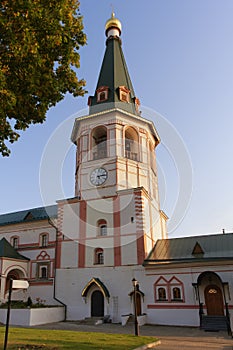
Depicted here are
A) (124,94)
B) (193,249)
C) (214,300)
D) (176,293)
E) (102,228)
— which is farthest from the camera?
(124,94)

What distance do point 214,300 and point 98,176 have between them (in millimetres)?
13311

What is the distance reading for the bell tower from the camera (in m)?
24.0

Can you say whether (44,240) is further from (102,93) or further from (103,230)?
(102,93)

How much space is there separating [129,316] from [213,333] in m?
5.92

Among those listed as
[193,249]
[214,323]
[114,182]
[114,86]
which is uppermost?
[114,86]

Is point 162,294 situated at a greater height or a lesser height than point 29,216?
lesser

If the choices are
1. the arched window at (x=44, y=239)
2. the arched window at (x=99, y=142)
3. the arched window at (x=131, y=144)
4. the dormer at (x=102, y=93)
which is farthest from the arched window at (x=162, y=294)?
the dormer at (x=102, y=93)

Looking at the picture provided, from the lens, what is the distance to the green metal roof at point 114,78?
29.3 metres

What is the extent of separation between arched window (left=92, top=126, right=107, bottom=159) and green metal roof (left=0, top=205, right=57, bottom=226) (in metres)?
7.92

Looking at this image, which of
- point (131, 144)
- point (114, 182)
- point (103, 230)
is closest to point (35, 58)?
point (114, 182)

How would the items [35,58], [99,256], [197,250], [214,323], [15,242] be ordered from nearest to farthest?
[35,58] < [214,323] < [197,250] < [99,256] < [15,242]

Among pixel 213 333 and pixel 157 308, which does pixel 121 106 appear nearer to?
pixel 157 308

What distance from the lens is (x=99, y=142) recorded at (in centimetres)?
2906

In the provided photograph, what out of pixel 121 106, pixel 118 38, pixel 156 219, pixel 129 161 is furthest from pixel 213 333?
pixel 118 38
